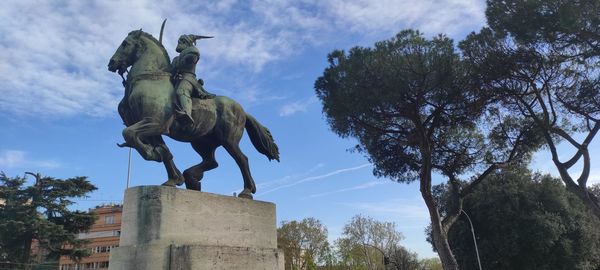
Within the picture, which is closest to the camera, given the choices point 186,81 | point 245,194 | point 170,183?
point 170,183

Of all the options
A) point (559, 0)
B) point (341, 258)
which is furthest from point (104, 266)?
point (559, 0)

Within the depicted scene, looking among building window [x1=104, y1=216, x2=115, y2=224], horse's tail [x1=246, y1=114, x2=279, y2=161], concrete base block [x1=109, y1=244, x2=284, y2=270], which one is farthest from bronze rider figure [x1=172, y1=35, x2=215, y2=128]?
building window [x1=104, y1=216, x2=115, y2=224]

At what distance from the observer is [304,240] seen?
45.2 metres

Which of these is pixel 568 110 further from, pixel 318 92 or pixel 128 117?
pixel 128 117

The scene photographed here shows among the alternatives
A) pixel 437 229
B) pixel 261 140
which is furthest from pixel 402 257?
pixel 261 140

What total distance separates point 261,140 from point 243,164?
511mm

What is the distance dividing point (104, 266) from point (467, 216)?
48.8 m

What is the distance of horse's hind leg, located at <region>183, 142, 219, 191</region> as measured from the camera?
6496mm

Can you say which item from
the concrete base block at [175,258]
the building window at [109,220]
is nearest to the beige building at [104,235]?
the building window at [109,220]

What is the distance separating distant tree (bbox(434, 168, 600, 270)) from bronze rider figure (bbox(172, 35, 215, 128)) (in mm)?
21099

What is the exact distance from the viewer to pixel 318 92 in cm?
1919

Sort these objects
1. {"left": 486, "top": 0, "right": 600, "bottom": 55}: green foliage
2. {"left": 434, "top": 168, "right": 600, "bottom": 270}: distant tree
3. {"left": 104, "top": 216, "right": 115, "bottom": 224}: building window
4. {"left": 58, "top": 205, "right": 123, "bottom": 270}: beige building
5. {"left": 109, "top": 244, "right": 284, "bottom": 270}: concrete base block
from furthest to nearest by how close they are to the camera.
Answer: {"left": 104, "top": 216, "right": 115, "bottom": 224}: building window
{"left": 58, "top": 205, "right": 123, "bottom": 270}: beige building
{"left": 434, "top": 168, "right": 600, "bottom": 270}: distant tree
{"left": 486, "top": 0, "right": 600, "bottom": 55}: green foliage
{"left": 109, "top": 244, "right": 284, "bottom": 270}: concrete base block

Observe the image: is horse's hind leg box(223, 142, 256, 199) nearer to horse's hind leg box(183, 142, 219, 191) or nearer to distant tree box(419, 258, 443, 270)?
horse's hind leg box(183, 142, 219, 191)

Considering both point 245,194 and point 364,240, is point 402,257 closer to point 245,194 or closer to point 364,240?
point 364,240
